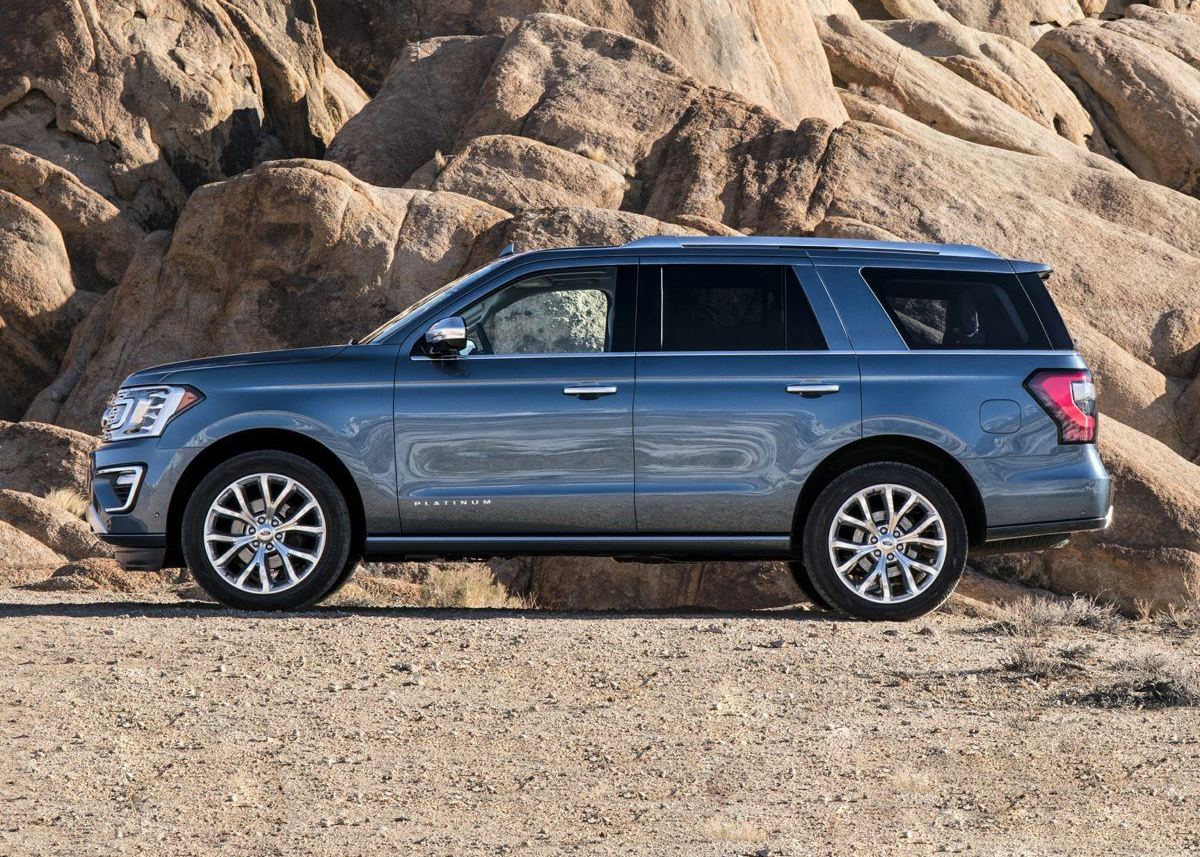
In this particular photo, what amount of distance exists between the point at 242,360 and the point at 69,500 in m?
6.85

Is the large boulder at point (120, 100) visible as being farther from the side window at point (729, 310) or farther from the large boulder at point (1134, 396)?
the side window at point (729, 310)

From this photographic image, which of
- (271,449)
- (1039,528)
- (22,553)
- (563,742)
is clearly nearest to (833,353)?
(1039,528)

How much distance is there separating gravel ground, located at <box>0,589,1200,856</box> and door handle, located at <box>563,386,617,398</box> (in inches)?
45.1

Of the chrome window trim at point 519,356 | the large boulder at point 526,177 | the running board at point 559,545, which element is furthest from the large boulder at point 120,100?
the running board at point 559,545

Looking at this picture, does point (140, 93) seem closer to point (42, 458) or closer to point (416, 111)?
point (416, 111)

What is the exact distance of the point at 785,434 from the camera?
844 cm

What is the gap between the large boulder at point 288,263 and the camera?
52.5 feet

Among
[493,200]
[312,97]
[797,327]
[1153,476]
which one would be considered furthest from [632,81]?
[797,327]

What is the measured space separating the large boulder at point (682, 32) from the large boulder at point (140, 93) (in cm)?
250

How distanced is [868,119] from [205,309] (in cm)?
1008

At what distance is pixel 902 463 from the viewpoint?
28.2 feet

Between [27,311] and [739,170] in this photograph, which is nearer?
[739,170]

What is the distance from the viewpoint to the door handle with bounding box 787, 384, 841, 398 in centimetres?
845

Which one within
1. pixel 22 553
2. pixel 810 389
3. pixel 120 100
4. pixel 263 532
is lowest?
pixel 22 553
